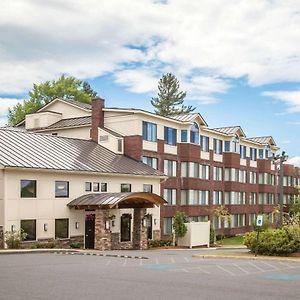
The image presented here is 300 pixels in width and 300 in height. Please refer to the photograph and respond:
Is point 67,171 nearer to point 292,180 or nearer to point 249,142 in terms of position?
point 249,142

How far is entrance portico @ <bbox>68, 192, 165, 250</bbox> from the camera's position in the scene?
112 feet

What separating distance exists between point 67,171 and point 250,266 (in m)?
16.6

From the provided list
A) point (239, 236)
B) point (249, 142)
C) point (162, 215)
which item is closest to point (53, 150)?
point (162, 215)

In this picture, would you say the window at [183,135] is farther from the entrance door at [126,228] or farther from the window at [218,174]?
the entrance door at [126,228]

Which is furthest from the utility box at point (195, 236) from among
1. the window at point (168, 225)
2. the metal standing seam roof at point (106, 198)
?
the metal standing seam roof at point (106, 198)

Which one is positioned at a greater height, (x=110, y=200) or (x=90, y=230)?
(x=110, y=200)

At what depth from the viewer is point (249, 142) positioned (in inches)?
2530

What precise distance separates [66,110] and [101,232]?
19894 mm

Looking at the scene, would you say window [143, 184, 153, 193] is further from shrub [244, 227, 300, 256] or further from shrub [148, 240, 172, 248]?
shrub [244, 227, 300, 256]

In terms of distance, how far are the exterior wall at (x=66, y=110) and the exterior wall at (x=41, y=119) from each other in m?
0.93

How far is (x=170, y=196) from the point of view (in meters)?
47.9

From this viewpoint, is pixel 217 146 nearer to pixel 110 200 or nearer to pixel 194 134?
pixel 194 134

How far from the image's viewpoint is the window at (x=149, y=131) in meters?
44.6

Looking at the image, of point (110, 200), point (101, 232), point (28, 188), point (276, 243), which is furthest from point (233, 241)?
point (276, 243)
